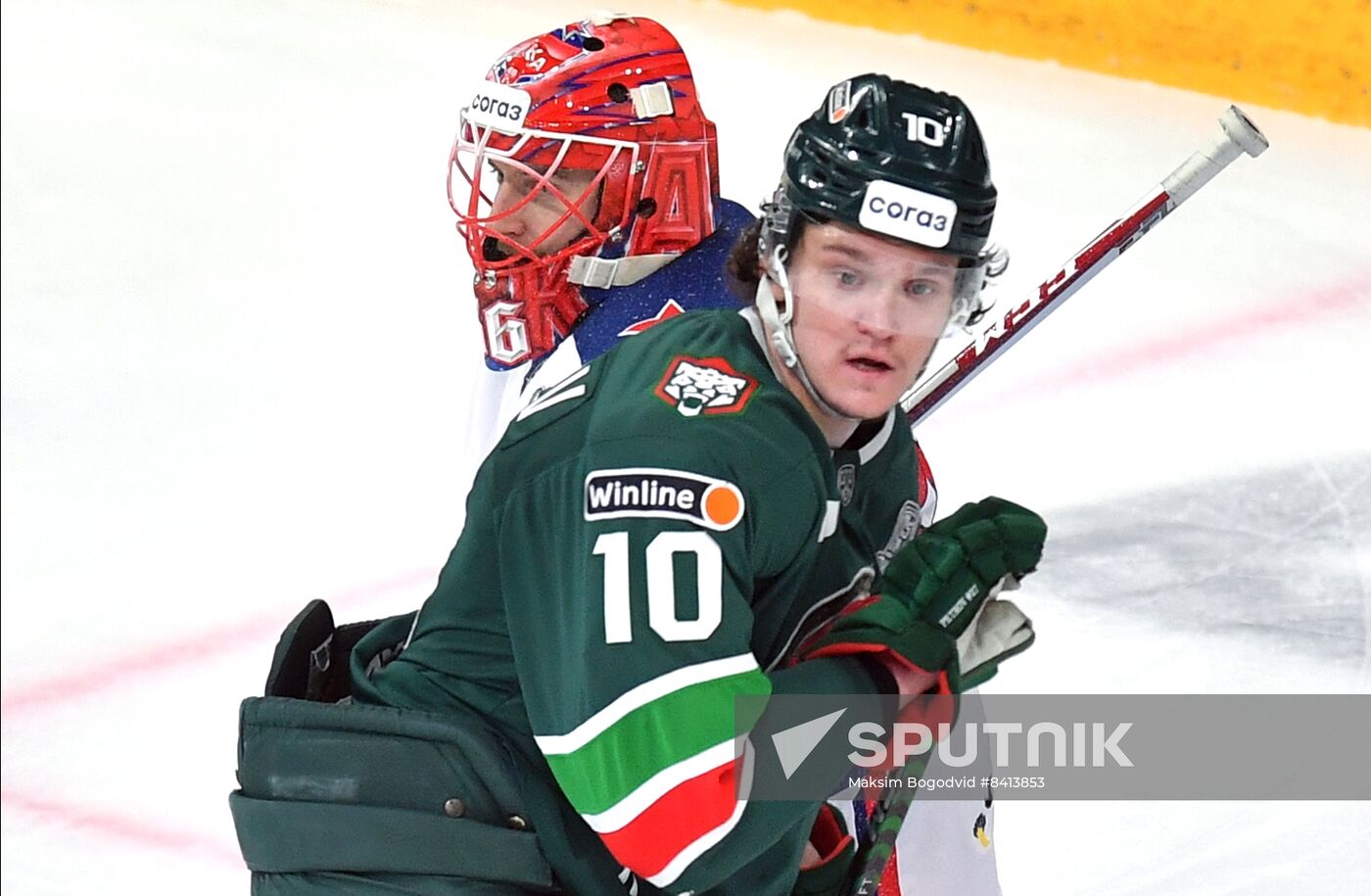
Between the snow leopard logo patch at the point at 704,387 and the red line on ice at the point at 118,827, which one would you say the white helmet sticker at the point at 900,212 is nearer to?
the snow leopard logo patch at the point at 704,387

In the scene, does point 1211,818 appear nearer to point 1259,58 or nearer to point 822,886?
point 822,886

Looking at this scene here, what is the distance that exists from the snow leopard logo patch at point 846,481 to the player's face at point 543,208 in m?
0.93

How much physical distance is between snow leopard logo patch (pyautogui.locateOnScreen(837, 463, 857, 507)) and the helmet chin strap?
110mm

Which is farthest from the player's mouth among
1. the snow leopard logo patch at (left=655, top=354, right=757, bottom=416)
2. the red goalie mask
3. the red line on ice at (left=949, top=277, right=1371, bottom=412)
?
the red line on ice at (left=949, top=277, right=1371, bottom=412)

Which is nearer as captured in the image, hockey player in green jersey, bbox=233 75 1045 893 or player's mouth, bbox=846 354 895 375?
hockey player in green jersey, bbox=233 75 1045 893

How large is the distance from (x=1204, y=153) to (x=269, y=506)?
5.66ft

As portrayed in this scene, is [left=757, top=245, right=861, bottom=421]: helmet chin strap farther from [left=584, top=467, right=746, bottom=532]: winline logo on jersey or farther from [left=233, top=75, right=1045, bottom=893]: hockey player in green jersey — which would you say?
[left=584, top=467, right=746, bottom=532]: winline logo on jersey

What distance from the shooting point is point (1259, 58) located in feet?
14.3

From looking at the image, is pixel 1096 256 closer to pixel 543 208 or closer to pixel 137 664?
pixel 543 208

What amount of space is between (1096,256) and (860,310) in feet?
2.81

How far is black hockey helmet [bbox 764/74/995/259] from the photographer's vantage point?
1.74 meters

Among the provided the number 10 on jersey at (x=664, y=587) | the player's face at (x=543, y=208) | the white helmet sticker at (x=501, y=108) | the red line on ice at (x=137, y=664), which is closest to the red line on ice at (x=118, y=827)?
the red line on ice at (x=137, y=664)

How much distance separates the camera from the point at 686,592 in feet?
5.29

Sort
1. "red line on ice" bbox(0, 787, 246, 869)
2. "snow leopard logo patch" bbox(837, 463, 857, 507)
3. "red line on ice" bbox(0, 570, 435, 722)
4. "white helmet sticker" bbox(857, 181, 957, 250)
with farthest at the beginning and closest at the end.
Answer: "red line on ice" bbox(0, 570, 435, 722)
"red line on ice" bbox(0, 787, 246, 869)
"snow leopard logo patch" bbox(837, 463, 857, 507)
"white helmet sticker" bbox(857, 181, 957, 250)
